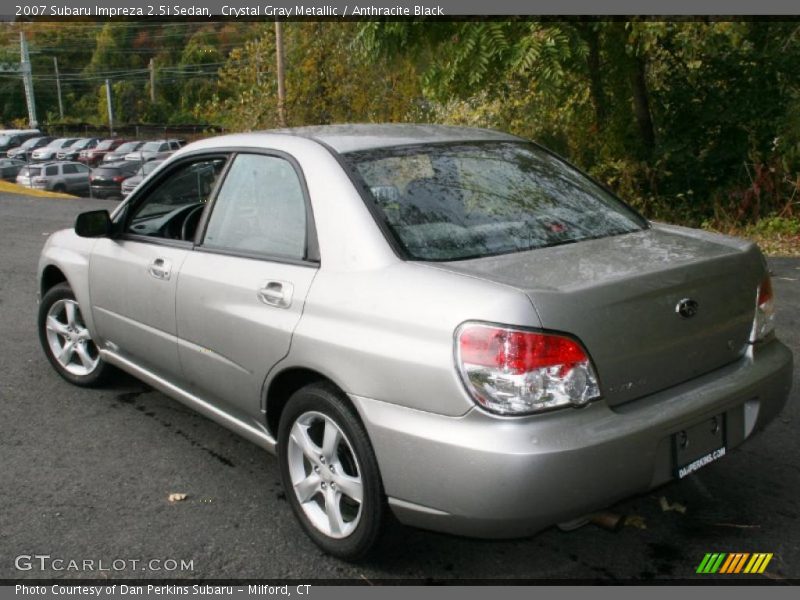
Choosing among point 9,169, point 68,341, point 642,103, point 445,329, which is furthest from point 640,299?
point 9,169

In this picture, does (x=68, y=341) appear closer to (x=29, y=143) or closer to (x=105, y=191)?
(x=105, y=191)

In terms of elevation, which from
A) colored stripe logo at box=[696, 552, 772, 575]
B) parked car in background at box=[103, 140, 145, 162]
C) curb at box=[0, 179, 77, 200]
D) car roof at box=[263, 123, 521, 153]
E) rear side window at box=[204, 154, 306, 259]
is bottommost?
parked car in background at box=[103, 140, 145, 162]

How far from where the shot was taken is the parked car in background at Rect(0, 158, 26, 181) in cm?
3616

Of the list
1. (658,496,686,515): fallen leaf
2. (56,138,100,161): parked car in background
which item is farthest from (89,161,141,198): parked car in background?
(658,496,686,515): fallen leaf

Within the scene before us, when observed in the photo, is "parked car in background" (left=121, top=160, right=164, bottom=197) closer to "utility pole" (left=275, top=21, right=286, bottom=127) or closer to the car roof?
"utility pole" (left=275, top=21, right=286, bottom=127)

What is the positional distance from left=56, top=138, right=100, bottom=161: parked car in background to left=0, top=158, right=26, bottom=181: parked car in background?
5647 mm

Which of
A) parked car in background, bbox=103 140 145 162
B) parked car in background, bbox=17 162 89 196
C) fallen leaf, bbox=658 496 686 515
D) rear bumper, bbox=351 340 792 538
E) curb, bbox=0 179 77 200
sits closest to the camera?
rear bumper, bbox=351 340 792 538

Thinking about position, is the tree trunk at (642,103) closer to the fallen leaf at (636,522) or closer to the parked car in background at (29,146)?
the fallen leaf at (636,522)

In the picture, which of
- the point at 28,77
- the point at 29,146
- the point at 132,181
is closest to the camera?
the point at 132,181

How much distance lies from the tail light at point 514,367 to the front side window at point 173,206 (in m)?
→ 2.11

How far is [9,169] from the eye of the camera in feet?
120

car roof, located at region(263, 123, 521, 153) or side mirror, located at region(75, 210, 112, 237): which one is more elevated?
car roof, located at region(263, 123, 521, 153)

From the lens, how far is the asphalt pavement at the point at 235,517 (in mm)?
3254

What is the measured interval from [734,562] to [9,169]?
3837 centimetres
